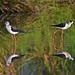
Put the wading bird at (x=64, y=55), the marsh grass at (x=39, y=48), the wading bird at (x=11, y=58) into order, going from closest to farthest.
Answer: the marsh grass at (x=39, y=48)
the wading bird at (x=11, y=58)
the wading bird at (x=64, y=55)

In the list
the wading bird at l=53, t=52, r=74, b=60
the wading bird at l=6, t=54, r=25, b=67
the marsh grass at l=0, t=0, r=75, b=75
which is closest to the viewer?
the marsh grass at l=0, t=0, r=75, b=75

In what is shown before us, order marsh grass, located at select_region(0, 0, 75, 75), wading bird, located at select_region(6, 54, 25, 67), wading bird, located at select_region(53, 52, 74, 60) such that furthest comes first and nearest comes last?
wading bird, located at select_region(53, 52, 74, 60), wading bird, located at select_region(6, 54, 25, 67), marsh grass, located at select_region(0, 0, 75, 75)

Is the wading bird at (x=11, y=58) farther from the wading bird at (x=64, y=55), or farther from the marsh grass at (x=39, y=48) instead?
the wading bird at (x=64, y=55)

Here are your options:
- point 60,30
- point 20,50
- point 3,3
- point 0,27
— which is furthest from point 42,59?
point 3,3

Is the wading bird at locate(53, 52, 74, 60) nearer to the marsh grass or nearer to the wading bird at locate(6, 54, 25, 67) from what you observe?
the marsh grass

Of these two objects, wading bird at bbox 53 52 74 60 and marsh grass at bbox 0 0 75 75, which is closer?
marsh grass at bbox 0 0 75 75

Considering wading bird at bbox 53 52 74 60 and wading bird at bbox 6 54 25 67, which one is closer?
wading bird at bbox 6 54 25 67

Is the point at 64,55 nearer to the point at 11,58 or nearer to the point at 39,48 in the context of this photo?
the point at 39,48

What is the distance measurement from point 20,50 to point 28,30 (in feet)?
6.28

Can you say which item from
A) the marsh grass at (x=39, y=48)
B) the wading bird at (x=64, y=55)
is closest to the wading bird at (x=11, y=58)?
the marsh grass at (x=39, y=48)

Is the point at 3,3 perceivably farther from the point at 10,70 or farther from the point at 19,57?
the point at 10,70

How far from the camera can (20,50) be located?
22.4 ft

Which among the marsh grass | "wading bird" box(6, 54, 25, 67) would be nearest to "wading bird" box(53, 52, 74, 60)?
the marsh grass

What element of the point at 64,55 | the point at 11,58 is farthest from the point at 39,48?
the point at 11,58
